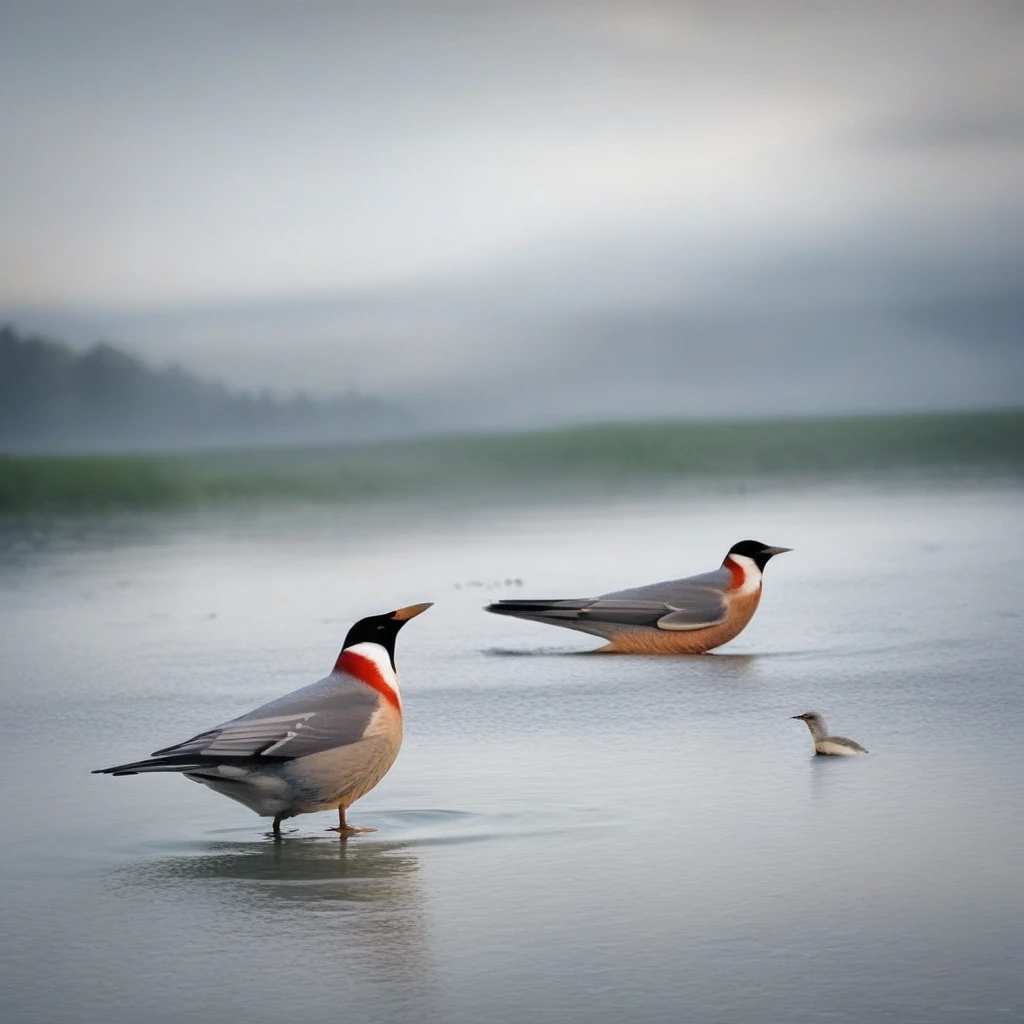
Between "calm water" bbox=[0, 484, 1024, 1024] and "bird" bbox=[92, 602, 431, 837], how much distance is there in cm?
17

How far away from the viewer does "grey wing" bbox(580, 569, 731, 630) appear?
389 inches

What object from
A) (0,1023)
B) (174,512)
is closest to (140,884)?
(0,1023)

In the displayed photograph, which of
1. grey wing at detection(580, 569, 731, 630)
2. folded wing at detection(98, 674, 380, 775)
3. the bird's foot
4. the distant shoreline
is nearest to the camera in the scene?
folded wing at detection(98, 674, 380, 775)

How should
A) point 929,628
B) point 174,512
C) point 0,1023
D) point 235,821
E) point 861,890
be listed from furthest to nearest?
1. point 174,512
2. point 929,628
3. point 235,821
4. point 861,890
5. point 0,1023

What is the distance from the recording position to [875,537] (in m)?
16.5

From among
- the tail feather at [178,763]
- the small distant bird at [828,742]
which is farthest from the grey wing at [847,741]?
the tail feather at [178,763]

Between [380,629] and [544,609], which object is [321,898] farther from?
[544,609]

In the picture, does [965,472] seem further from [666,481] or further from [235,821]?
[235,821]

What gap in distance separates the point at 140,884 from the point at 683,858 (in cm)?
155

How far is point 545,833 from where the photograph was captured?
5.94 m

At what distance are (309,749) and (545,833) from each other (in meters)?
0.76

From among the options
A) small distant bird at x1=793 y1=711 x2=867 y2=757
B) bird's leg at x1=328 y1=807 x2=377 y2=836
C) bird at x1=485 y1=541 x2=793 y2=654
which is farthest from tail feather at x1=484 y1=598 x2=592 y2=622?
bird's leg at x1=328 y1=807 x2=377 y2=836

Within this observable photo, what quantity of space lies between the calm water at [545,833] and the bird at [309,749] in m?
0.17

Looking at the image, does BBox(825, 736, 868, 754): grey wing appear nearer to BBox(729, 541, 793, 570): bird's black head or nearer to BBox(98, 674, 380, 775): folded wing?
BBox(98, 674, 380, 775): folded wing
